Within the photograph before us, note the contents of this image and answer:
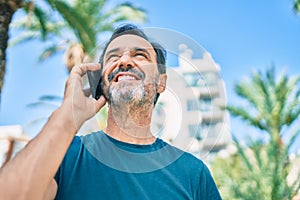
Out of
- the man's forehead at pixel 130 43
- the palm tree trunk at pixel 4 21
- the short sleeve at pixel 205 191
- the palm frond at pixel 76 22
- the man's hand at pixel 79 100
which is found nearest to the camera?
the man's hand at pixel 79 100

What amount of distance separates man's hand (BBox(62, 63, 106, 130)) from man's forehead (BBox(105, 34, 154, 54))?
8 centimetres

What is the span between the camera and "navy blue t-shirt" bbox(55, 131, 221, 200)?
120cm

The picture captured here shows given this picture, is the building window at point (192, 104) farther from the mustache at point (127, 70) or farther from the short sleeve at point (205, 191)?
the short sleeve at point (205, 191)

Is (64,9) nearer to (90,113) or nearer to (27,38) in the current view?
(27,38)

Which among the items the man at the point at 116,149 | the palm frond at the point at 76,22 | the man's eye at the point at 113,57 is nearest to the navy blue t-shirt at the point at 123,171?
the man at the point at 116,149

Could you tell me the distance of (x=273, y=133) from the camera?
14016 mm

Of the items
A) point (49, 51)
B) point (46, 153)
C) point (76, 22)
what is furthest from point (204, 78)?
point (49, 51)

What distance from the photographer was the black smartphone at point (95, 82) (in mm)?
1268

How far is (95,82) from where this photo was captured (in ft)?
4.17

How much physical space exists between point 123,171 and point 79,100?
21 centimetres

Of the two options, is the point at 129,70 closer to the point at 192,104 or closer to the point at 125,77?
the point at 125,77

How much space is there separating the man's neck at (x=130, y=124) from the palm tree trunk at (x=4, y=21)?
5.83m

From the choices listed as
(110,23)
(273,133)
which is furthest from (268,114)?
(110,23)

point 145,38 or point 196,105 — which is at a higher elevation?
point 145,38
